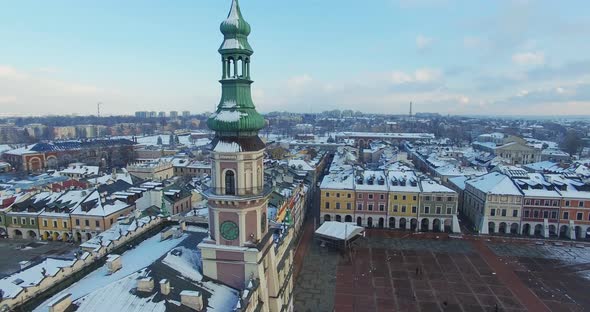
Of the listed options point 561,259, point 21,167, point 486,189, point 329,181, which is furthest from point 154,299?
point 21,167

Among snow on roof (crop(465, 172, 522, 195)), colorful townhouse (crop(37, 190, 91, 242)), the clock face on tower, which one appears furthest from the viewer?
snow on roof (crop(465, 172, 522, 195))

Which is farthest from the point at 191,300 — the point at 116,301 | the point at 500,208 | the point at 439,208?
the point at 500,208

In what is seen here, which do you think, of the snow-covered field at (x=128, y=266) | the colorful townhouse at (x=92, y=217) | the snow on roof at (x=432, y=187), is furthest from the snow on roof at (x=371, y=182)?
the snow-covered field at (x=128, y=266)

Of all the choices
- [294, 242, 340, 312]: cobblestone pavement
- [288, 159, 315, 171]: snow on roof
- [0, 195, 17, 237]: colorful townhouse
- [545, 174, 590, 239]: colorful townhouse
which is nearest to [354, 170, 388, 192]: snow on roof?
[294, 242, 340, 312]: cobblestone pavement

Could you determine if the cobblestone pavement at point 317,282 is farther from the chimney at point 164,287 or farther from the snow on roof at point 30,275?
the snow on roof at point 30,275

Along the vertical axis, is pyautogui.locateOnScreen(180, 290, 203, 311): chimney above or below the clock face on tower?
below

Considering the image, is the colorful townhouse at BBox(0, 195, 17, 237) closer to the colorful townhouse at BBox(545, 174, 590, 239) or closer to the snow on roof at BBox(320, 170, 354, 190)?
the snow on roof at BBox(320, 170, 354, 190)

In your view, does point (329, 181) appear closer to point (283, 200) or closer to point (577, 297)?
point (283, 200)
